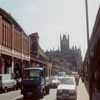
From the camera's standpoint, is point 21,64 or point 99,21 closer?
point 99,21

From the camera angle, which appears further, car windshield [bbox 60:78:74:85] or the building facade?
the building facade

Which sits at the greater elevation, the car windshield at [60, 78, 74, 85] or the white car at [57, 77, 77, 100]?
the car windshield at [60, 78, 74, 85]

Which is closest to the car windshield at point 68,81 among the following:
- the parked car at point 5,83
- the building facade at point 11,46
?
the parked car at point 5,83

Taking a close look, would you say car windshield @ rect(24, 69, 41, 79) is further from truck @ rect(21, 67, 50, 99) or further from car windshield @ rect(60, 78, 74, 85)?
car windshield @ rect(60, 78, 74, 85)

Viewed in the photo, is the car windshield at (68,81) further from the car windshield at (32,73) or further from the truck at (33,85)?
the car windshield at (32,73)

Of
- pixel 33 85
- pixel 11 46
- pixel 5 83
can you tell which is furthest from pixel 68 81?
pixel 11 46

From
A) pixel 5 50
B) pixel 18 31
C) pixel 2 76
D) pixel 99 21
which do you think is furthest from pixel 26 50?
pixel 99 21

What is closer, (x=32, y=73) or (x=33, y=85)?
(x=33, y=85)

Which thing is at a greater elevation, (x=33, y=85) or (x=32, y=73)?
(x=32, y=73)

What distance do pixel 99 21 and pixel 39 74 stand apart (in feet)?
32.2

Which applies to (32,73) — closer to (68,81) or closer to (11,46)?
(68,81)

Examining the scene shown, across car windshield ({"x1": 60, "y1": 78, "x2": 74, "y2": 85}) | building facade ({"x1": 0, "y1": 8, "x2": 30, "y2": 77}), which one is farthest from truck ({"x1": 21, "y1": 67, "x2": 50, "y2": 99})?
building facade ({"x1": 0, "y1": 8, "x2": 30, "y2": 77})

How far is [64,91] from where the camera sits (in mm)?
23062

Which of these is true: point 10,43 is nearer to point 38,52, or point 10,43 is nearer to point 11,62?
point 11,62
